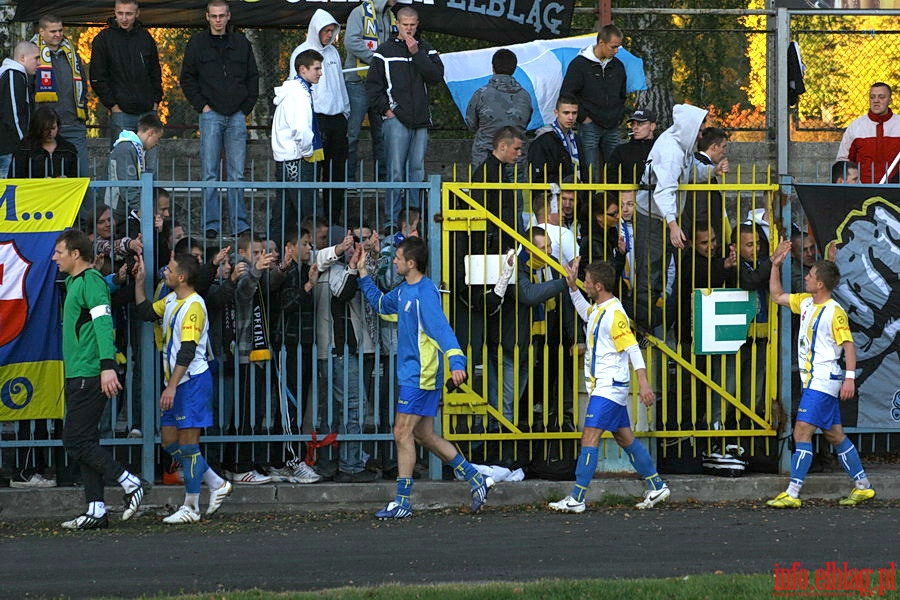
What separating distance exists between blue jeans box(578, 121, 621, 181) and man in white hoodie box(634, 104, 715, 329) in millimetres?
2142

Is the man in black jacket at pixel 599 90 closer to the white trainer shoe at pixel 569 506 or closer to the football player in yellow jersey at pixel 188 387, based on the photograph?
the white trainer shoe at pixel 569 506

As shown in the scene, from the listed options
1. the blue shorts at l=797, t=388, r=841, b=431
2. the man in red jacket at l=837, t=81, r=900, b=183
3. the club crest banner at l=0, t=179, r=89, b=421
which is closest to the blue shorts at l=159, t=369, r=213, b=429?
the club crest banner at l=0, t=179, r=89, b=421

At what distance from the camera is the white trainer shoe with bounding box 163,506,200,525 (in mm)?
10391

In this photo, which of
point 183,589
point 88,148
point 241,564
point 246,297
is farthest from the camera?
point 88,148

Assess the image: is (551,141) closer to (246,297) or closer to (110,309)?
(246,297)

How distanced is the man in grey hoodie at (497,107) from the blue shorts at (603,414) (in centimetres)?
343

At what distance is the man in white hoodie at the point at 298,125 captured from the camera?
12359mm

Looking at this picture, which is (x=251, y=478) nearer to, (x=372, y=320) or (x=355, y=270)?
(x=372, y=320)

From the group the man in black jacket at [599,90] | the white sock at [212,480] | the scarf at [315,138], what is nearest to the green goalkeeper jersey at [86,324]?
the white sock at [212,480]

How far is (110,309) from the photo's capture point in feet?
33.9

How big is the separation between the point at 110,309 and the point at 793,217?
610 centimetres

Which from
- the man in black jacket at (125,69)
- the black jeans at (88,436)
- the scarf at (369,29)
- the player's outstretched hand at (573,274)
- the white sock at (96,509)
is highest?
the scarf at (369,29)

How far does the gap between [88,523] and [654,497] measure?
414 centimetres

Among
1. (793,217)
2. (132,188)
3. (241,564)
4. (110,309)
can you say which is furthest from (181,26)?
(241,564)
